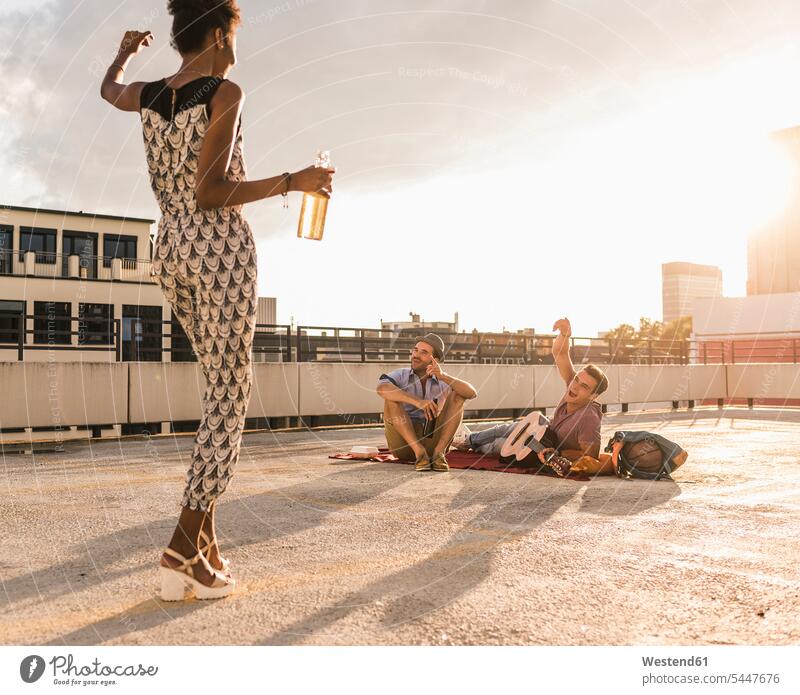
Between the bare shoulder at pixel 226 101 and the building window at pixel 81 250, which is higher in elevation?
the building window at pixel 81 250

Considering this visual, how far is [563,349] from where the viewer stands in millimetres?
6922

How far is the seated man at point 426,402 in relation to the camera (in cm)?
639

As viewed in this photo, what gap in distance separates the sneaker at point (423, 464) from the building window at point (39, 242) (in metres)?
25.6

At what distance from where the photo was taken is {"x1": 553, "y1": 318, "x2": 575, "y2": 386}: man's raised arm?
6.45 m

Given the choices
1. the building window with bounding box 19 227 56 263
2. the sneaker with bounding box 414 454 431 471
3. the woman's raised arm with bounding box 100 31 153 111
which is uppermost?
the building window with bounding box 19 227 56 263

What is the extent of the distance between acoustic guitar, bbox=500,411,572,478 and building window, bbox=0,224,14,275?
83.2 feet

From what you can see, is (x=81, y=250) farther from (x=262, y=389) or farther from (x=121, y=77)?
(x=121, y=77)

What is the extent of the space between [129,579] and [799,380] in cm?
1983

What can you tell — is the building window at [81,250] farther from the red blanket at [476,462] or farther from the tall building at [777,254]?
the tall building at [777,254]

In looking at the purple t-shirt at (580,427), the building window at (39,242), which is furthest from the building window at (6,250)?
the purple t-shirt at (580,427)

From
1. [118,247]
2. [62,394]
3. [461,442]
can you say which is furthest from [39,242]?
[461,442]

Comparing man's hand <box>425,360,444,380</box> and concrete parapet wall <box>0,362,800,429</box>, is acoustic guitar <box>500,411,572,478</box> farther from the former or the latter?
concrete parapet wall <box>0,362,800,429</box>

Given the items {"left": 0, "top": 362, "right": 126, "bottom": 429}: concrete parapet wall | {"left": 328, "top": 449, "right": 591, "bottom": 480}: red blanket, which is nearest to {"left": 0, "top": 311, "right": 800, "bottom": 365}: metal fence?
{"left": 0, "top": 362, "right": 126, "bottom": 429}: concrete parapet wall
